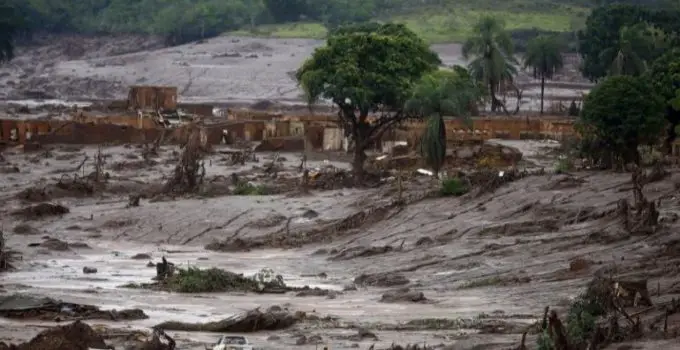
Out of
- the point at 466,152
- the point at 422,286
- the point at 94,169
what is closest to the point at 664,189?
the point at 422,286

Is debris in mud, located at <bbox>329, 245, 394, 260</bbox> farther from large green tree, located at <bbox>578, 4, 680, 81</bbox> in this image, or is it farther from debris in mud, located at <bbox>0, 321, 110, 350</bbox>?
large green tree, located at <bbox>578, 4, 680, 81</bbox>

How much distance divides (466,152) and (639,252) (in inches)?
910

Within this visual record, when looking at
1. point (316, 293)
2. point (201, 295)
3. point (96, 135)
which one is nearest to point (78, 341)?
point (201, 295)

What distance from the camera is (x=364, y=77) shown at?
50125 mm

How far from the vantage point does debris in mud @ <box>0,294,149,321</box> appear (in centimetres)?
2495

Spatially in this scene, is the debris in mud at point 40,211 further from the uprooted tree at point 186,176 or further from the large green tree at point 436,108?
the large green tree at point 436,108

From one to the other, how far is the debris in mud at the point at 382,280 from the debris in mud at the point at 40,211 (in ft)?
43.5

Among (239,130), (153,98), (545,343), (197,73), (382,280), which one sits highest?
(545,343)

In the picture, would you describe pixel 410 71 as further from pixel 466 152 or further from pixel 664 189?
pixel 664 189

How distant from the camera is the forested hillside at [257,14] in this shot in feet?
391

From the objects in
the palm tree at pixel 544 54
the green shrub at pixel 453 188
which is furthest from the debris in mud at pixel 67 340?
the palm tree at pixel 544 54

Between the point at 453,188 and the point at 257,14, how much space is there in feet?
292

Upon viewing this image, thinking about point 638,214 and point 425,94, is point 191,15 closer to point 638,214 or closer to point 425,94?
point 425,94

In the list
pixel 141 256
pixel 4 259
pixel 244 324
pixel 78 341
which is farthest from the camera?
pixel 141 256
